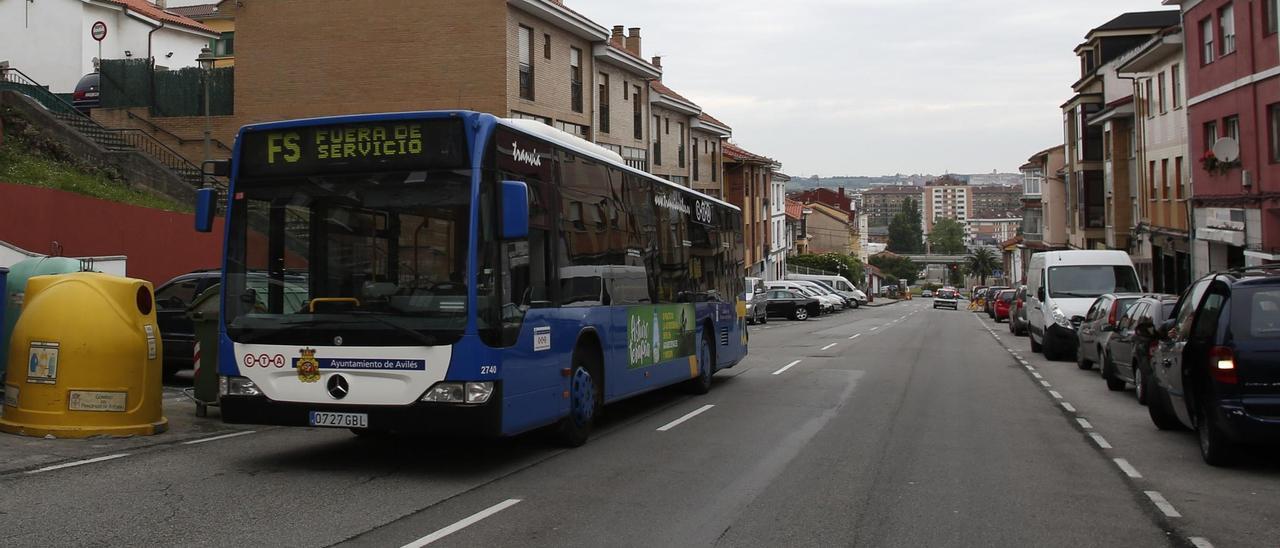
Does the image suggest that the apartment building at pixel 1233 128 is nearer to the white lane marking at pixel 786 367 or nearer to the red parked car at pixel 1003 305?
the white lane marking at pixel 786 367

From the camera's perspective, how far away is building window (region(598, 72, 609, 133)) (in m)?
39.8

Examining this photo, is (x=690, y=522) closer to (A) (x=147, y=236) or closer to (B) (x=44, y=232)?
(B) (x=44, y=232)

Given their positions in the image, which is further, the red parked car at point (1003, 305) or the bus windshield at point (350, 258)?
the red parked car at point (1003, 305)

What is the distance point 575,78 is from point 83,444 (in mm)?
28296

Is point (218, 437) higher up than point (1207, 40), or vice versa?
point (1207, 40)

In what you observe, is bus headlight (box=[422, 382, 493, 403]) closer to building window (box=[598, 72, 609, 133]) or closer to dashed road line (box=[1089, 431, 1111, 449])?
dashed road line (box=[1089, 431, 1111, 449])

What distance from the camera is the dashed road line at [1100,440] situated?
11.3 m

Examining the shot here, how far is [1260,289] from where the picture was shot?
9398mm

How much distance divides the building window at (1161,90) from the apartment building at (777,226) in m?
40.1

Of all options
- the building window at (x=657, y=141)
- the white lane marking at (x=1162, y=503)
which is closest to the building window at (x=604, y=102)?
the building window at (x=657, y=141)

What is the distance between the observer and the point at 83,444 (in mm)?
10211

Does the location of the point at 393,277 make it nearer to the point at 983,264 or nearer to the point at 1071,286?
the point at 1071,286

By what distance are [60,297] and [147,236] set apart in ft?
41.3

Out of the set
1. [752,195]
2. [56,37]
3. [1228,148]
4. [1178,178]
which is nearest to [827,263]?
[752,195]
